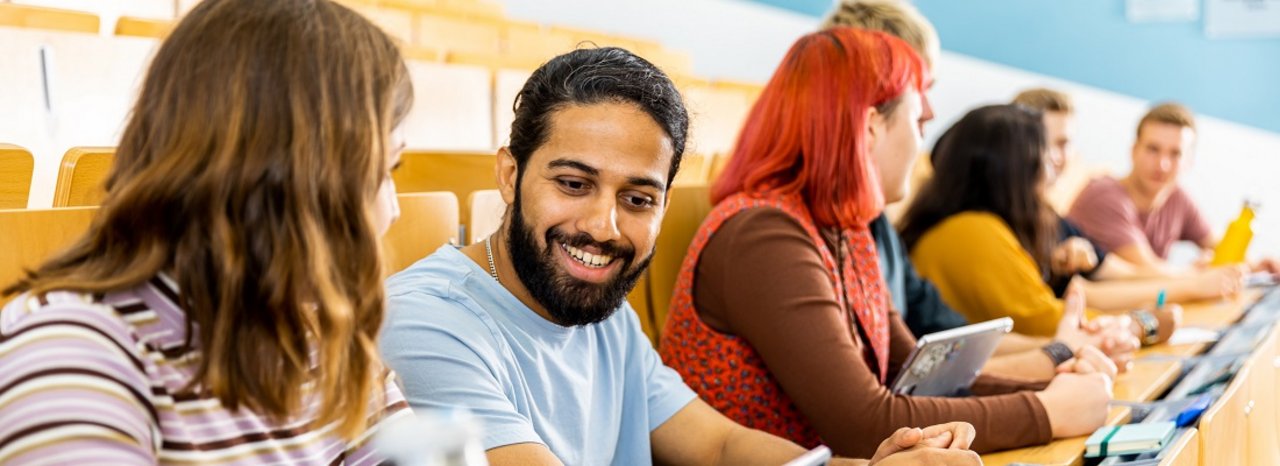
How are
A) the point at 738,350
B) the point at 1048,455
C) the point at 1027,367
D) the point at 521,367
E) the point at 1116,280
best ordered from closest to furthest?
the point at 521,367
the point at 1048,455
the point at 738,350
the point at 1027,367
the point at 1116,280

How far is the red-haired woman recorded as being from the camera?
4.69 ft

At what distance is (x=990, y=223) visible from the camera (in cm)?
229

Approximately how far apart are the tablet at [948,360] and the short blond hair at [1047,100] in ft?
5.32

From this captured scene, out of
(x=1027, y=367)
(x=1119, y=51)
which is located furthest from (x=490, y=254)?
(x=1119, y=51)

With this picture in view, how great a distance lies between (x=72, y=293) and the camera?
74cm

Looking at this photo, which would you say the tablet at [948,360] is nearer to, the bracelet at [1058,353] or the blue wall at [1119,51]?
the bracelet at [1058,353]

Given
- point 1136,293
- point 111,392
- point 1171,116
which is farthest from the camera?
point 1171,116

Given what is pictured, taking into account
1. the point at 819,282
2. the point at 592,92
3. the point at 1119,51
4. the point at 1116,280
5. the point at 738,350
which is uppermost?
the point at 592,92

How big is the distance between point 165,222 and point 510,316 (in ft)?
1.50

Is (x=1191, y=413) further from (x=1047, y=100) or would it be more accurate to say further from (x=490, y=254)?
(x=1047, y=100)

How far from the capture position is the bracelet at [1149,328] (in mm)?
2160

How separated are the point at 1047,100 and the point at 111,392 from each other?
9.14 ft

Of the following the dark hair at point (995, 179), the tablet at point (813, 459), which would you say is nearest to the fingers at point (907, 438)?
the tablet at point (813, 459)

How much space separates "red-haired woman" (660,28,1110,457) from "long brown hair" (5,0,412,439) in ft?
2.38
